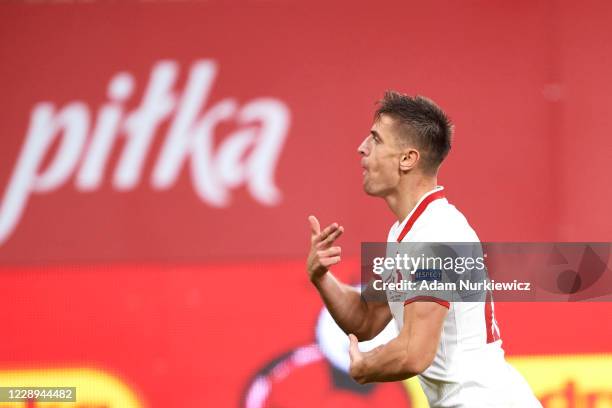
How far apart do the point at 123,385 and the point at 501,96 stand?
1.93 meters

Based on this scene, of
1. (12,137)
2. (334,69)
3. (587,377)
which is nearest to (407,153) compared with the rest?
(334,69)

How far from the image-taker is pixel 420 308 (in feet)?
7.50

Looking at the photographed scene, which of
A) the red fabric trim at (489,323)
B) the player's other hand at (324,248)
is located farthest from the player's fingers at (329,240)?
the red fabric trim at (489,323)

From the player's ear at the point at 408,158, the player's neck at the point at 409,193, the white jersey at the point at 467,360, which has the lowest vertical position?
the white jersey at the point at 467,360

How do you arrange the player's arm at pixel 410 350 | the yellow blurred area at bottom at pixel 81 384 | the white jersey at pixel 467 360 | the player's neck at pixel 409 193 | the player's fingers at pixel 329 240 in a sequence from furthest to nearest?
the yellow blurred area at bottom at pixel 81 384 → the player's neck at pixel 409 193 → the player's fingers at pixel 329 240 → the white jersey at pixel 467 360 → the player's arm at pixel 410 350

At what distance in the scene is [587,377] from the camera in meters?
3.78

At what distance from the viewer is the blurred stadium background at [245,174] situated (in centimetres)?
379

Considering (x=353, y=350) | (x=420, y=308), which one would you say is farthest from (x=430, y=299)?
(x=353, y=350)

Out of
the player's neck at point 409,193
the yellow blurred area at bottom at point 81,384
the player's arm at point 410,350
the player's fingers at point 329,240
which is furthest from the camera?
the yellow blurred area at bottom at point 81,384

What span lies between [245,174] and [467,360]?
1.59 metres

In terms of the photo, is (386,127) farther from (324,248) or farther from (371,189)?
(324,248)

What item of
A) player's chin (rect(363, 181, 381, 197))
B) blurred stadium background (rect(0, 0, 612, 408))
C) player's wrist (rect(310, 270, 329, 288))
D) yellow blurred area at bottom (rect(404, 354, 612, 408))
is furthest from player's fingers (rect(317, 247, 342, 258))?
yellow blurred area at bottom (rect(404, 354, 612, 408))

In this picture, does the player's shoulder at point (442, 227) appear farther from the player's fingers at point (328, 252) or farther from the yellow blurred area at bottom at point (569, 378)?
the yellow blurred area at bottom at point (569, 378)

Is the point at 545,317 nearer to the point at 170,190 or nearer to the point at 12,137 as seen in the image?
the point at 170,190
